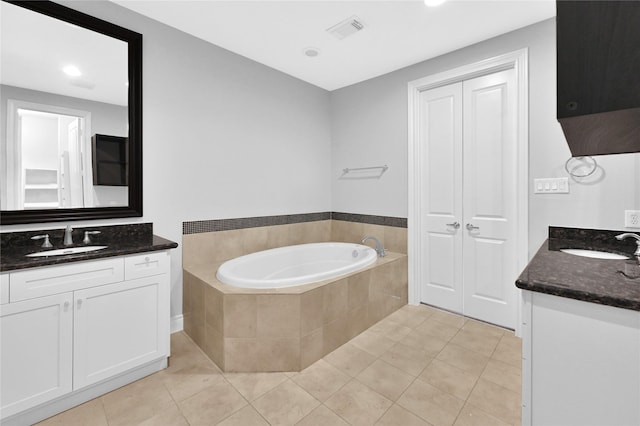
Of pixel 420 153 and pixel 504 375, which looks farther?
pixel 420 153

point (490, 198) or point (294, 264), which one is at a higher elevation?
point (490, 198)

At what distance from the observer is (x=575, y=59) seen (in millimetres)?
651

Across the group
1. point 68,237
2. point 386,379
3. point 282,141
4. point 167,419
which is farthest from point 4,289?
point 282,141

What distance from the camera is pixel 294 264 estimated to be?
3.11 meters

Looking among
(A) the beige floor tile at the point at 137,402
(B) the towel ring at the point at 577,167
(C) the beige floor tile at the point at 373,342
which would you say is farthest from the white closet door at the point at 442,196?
(A) the beige floor tile at the point at 137,402

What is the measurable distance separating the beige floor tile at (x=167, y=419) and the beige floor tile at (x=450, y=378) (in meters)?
1.38

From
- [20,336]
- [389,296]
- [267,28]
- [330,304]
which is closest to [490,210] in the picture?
[389,296]

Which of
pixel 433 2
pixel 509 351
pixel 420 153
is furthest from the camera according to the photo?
pixel 420 153

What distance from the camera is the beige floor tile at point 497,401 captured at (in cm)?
151

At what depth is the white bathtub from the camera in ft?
6.81

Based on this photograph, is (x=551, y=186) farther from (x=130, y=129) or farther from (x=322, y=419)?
(x=130, y=129)

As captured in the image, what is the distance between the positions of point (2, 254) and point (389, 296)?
107 inches

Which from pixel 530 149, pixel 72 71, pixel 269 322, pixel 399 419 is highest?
pixel 72 71

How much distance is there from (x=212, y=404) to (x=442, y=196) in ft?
8.18
